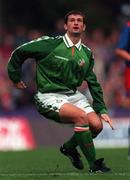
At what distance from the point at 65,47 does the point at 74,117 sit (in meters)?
0.93

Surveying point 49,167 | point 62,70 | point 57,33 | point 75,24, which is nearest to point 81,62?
point 62,70

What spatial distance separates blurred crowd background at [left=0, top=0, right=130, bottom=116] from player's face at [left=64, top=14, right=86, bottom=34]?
701cm

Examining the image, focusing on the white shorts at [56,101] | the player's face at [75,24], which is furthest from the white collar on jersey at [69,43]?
the white shorts at [56,101]

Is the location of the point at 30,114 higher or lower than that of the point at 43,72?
lower

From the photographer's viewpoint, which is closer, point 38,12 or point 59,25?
point 59,25

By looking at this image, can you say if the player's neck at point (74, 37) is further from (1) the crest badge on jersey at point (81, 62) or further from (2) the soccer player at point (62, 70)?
(1) the crest badge on jersey at point (81, 62)

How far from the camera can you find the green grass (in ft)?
37.9

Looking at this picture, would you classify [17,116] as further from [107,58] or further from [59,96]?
[59,96]

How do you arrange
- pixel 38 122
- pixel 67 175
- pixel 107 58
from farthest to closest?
1. pixel 107 58
2. pixel 38 122
3. pixel 67 175

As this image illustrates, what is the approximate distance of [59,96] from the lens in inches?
479

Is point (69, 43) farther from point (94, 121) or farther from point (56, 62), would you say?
point (94, 121)

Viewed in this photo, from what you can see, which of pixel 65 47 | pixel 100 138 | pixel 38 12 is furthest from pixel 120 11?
pixel 65 47

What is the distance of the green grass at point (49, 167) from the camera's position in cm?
1156

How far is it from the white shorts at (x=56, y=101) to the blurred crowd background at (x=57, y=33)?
270 inches
